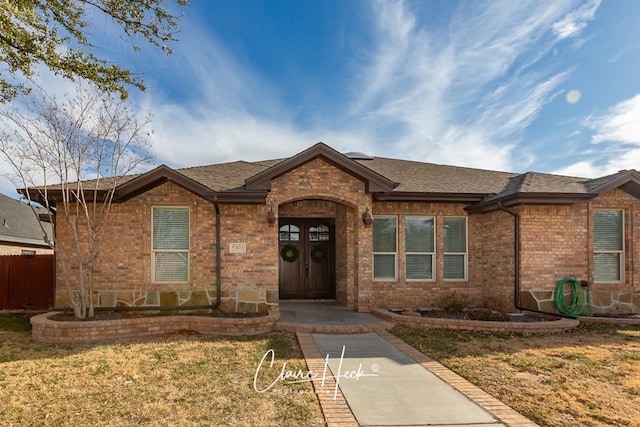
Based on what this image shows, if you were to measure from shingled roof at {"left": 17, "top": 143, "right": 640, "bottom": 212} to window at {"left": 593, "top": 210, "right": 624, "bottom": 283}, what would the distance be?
0.82 meters

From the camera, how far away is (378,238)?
9.72 meters

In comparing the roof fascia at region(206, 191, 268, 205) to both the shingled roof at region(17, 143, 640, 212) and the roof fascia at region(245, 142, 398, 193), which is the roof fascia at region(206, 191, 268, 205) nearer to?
the shingled roof at region(17, 143, 640, 212)

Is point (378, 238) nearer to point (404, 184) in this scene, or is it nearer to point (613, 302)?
point (404, 184)

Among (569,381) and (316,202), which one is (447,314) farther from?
(316,202)

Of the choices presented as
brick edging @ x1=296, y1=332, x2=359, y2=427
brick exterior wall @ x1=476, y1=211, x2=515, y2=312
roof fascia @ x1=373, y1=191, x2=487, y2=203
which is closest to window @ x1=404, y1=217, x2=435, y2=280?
roof fascia @ x1=373, y1=191, x2=487, y2=203

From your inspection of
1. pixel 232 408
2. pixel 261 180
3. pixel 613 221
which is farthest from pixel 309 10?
pixel 613 221

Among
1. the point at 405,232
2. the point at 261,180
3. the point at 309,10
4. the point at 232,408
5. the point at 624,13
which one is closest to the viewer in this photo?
the point at 232,408

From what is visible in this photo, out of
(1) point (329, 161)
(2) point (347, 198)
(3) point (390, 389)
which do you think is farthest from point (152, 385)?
(1) point (329, 161)

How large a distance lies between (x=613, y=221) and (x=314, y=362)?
885 cm

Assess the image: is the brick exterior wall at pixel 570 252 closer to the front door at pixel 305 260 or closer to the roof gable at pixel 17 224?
the front door at pixel 305 260

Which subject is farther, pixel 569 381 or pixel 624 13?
pixel 624 13

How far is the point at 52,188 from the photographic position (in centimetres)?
841

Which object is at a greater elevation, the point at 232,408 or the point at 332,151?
the point at 332,151

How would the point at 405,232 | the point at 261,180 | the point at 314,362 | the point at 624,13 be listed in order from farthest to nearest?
1. the point at 405,232
2. the point at 261,180
3. the point at 624,13
4. the point at 314,362
